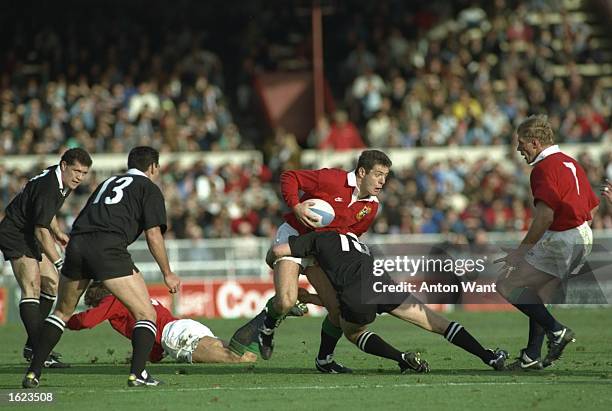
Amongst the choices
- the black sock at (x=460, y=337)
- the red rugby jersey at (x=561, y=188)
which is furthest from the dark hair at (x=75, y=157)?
the red rugby jersey at (x=561, y=188)

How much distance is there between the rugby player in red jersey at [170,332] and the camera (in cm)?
1258

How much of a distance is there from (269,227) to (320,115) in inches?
169

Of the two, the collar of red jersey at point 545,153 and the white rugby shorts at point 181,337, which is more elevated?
the collar of red jersey at point 545,153

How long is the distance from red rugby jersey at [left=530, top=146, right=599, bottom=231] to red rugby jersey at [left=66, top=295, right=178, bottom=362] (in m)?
3.89

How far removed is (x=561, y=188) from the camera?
11.1 m

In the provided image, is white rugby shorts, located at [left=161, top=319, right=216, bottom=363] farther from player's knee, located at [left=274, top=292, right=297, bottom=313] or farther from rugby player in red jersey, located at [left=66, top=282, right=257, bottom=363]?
player's knee, located at [left=274, top=292, right=297, bottom=313]

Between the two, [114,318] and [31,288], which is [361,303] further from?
[31,288]

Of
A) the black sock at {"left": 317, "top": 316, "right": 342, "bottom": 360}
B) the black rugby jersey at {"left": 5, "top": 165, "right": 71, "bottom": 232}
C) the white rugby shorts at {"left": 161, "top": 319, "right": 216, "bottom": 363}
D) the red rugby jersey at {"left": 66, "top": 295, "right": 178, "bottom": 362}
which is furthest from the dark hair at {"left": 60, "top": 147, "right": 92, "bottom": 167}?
the black sock at {"left": 317, "top": 316, "right": 342, "bottom": 360}

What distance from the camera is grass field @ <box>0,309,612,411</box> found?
9.58m

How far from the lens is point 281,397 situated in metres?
10.0

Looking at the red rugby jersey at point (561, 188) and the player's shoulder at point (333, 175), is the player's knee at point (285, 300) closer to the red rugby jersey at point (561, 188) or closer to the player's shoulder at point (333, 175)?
the player's shoulder at point (333, 175)

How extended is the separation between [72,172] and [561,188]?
4434 millimetres

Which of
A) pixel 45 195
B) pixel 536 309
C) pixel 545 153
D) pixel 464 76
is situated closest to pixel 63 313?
pixel 45 195

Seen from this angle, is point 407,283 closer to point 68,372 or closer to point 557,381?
point 557,381
